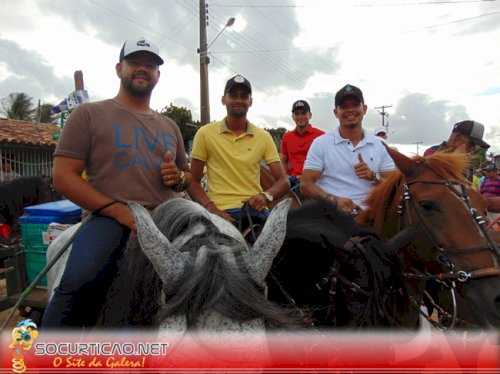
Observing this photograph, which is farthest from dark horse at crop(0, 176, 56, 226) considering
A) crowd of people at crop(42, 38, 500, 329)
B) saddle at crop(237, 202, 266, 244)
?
saddle at crop(237, 202, 266, 244)

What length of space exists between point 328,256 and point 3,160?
1689 cm

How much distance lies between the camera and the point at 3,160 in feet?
49.6

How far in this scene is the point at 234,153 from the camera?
3.25 meters

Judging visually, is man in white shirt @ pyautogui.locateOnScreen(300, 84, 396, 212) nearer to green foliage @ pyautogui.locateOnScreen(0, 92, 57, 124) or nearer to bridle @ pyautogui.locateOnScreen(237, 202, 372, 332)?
bridle @ pyautogui.locateOnScreen(237, 202, 372, 332)

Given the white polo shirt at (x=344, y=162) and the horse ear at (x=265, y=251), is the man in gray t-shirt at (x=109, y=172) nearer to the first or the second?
the horse ear at (x=265, y=251)

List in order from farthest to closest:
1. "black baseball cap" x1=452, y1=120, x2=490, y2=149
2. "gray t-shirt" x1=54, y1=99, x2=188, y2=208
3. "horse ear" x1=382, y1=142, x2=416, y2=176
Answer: "black baseball cap" x1=452, y1=120, x2=490, y2=149, "horse ear" x1=382, y1=142, x2=416, y2=176, "gray t-shirt" x1=54, y1=99, x2=188, y2=208

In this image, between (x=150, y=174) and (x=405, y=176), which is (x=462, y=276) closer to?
(x=405, y=176)

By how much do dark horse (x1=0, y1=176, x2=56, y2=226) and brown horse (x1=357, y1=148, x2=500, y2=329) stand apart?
5.55 meters

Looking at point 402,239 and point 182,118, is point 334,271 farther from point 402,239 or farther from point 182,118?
point 182,118

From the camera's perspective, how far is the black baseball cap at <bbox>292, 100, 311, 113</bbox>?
18.3 feet

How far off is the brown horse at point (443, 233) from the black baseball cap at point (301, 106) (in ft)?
9.92

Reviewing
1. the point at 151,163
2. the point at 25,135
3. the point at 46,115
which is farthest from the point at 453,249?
the point at 46,115

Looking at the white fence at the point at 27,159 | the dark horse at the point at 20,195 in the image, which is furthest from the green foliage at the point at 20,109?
the dark horse at the point at 20,195

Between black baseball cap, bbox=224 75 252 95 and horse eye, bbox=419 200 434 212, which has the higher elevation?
black baseball cap, bbox=224 75 252 95
